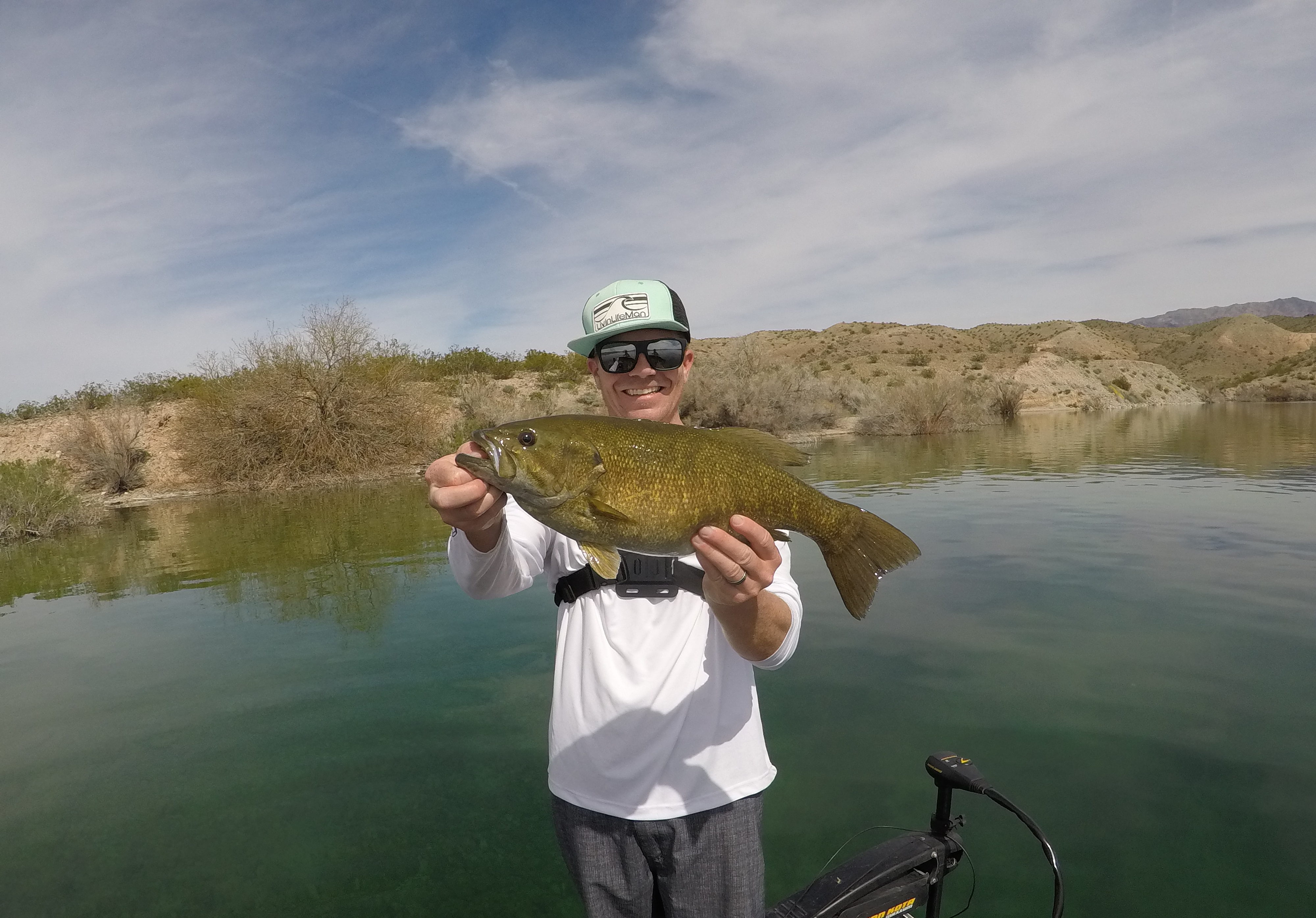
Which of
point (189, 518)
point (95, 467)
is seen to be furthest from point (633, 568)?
point (95, 467)

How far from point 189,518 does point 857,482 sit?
18.4 m

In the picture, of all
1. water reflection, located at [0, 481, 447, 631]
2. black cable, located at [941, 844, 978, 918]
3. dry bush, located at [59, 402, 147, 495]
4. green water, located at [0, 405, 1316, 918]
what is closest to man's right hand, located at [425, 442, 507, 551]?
black cable, located at [941, 844, 978, 918]

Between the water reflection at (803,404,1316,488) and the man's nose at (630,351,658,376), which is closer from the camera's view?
the man's nose at (630,351,658,376)

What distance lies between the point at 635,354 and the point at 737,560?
3.29 ft

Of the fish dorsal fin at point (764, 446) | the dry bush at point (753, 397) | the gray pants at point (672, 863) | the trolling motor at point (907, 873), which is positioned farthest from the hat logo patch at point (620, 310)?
the dry bush at point (753, 397)

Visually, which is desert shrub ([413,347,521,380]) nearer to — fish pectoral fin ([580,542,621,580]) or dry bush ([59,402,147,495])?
dry bush ([59,402,147,495])

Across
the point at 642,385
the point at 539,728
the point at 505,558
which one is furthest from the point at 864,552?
the point at 539,728

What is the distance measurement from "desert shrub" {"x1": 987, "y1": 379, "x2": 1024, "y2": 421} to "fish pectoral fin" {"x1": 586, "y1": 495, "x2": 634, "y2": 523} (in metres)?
47.6

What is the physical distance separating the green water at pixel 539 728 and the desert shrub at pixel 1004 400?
110 feet

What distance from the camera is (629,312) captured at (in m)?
2.88

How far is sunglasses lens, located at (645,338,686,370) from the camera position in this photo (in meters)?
2.95

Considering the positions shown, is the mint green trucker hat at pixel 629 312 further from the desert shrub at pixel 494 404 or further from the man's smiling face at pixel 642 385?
the desert shrub at pixel 494 404

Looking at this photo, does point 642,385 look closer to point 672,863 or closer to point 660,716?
point 660,716

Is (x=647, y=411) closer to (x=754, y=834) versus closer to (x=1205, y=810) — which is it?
(x=754, y=834)
